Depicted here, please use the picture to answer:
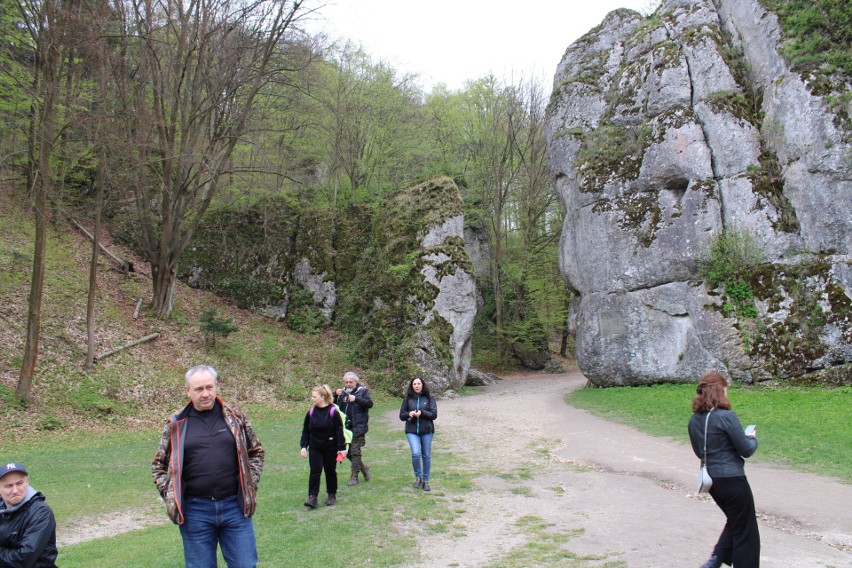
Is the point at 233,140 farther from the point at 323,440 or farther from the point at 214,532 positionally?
the point at 214,532

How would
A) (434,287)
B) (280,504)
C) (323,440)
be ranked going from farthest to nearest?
1. (434,287)
2. (280,504)
3. (323,440)

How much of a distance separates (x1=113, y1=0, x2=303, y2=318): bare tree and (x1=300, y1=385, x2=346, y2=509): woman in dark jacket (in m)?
14.9

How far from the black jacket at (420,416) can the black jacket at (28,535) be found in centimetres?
524

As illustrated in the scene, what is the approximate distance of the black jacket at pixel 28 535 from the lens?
3.27 metres

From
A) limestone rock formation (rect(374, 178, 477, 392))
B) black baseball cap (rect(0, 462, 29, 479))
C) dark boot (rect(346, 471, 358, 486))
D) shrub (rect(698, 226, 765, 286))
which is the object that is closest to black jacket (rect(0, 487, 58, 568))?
black baseball cap (rect(0, 462, 29, 479))

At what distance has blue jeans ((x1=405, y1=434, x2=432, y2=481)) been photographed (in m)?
8.26

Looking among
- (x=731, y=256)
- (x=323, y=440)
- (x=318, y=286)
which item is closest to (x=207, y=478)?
(x=323, y=440)

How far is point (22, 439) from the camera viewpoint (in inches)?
499

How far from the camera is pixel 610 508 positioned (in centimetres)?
733

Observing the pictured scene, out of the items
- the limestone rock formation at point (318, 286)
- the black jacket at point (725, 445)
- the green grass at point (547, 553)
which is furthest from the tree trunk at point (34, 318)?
the black jacket at point (725, 445)

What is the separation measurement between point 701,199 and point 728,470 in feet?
59.1

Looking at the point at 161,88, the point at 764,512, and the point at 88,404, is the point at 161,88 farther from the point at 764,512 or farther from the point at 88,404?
the point at 764,512

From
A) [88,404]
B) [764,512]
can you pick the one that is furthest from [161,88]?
Result: [764,512]

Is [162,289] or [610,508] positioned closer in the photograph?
[610,508]
